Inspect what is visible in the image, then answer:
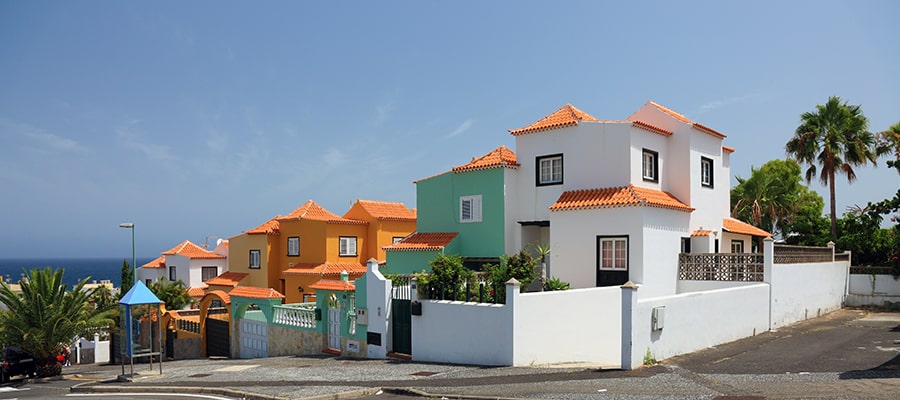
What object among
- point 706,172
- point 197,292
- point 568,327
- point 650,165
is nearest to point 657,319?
point 568,327

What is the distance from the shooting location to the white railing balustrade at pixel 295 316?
24.7 metres

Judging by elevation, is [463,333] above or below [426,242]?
below

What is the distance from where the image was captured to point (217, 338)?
98.0ft

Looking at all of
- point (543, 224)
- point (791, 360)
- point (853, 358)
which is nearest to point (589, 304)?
point (791, 360)

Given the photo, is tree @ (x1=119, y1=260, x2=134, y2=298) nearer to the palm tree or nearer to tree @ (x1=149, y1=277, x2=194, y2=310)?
tree @ (x1=149, y1=277, x2=194, y2=310)

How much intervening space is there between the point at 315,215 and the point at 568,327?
25339 millimetres

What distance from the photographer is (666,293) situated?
24.7 meters

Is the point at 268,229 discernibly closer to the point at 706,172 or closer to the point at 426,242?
the point at 426,242

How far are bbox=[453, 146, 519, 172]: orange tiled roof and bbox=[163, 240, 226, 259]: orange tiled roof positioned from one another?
100ft

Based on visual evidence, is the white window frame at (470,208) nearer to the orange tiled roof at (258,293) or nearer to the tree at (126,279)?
the orange tiled roof at (258,293)

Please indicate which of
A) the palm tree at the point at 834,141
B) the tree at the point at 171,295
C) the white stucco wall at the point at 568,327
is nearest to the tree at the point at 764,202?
the palm tree at the point at 834,141

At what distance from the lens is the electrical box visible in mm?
16781

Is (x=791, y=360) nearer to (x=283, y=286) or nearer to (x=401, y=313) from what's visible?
(x=401, y=313)

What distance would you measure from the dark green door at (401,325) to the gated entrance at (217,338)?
431 inches
